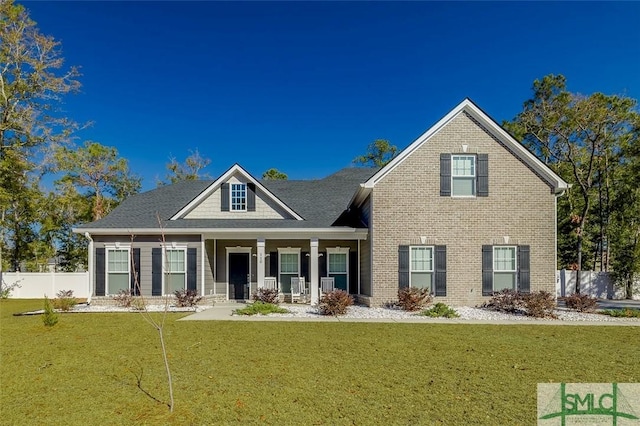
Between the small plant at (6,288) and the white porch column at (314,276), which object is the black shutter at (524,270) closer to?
the white porch column at (314,276)

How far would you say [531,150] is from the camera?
2700 centimetres

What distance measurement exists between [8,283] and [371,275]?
807 inches

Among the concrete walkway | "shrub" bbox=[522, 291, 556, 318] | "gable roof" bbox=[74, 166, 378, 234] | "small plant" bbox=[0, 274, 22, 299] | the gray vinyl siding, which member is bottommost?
"small plant" bbox=[0, 274, 22, 299]

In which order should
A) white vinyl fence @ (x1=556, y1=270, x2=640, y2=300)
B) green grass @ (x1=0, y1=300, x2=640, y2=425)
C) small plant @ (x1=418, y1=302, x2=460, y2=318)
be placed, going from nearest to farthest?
green grass @ (x1=0, y1=300, x2=640, y2=425) → small plant @ (x1=418, y1=302, x2=460, y2=318) → white vinyl fence @ (x1=556, y1=270, x2=640, y2=300)

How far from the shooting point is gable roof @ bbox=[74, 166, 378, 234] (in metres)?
16.2

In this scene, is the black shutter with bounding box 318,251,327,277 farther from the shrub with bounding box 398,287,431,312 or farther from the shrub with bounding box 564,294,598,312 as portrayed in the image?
the shrub with bounding box 564,294,598,312

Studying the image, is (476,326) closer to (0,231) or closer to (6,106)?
(6,106)

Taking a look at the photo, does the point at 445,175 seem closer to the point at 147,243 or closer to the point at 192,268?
the point at 192,268

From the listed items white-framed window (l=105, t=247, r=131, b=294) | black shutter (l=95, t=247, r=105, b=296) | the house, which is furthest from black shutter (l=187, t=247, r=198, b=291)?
black shutter (l=95, t=247, r=105, b=296)

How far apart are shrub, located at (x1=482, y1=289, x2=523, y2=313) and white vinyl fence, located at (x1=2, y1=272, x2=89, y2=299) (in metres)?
20.7

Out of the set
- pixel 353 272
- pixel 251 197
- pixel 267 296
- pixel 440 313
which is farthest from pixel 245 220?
pixel 440 313

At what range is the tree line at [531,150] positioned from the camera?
2277 centimetres

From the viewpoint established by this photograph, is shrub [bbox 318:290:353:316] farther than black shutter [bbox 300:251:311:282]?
No

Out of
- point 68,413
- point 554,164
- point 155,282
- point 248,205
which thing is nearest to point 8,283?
point 155,282
